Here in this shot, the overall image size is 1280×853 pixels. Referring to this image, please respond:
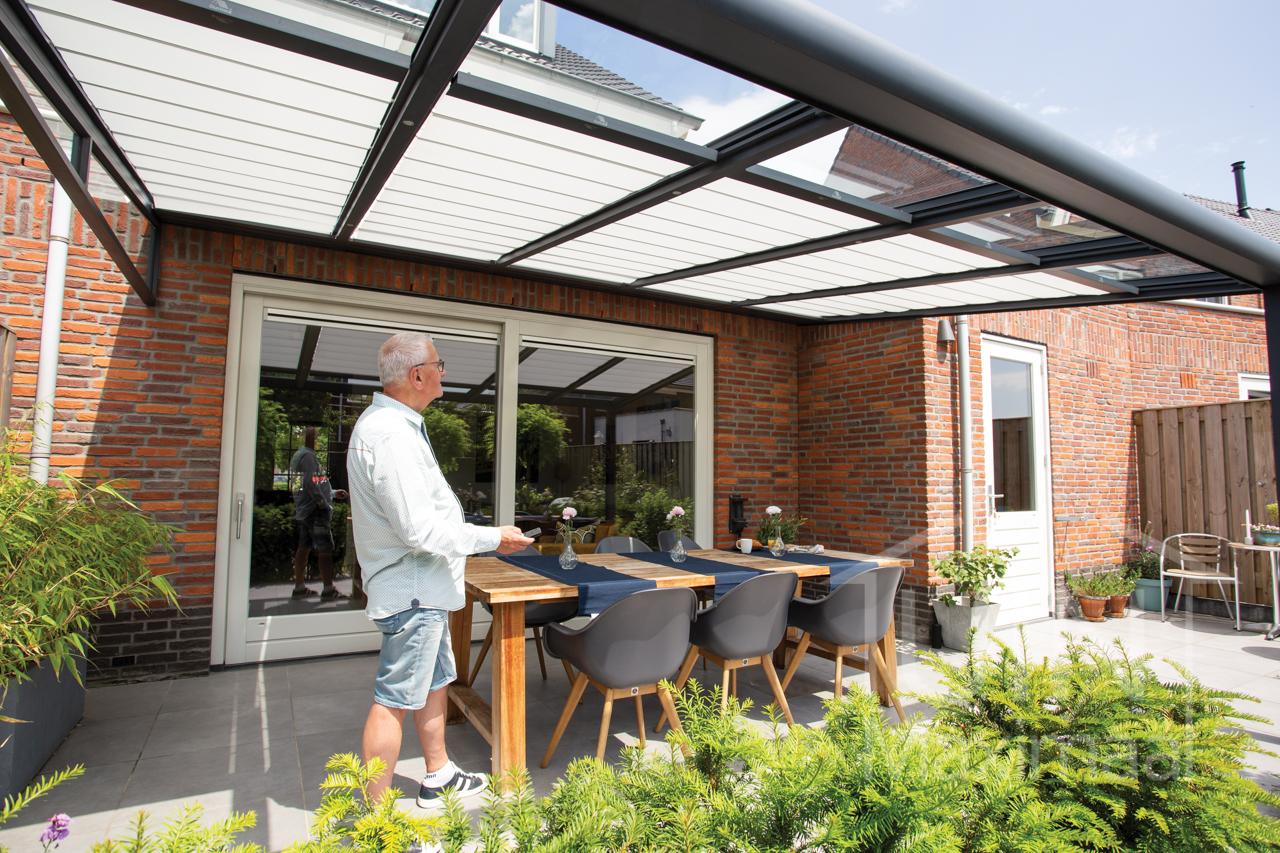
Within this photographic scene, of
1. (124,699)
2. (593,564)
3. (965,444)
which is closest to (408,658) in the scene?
(593,564)

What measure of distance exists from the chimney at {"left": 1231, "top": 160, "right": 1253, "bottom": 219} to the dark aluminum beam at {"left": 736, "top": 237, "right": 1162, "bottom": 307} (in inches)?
386

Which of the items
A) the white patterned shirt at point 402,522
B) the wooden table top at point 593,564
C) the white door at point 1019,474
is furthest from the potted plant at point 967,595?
the white patterned shirt at point 402,522

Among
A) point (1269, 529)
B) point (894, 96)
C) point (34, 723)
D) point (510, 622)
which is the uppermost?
point (894, 96)

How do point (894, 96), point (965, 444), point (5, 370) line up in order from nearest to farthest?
1. point (894, 96)
2. point (5, 370)
3. point (965, 444)

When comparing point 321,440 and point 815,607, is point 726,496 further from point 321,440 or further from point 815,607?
point 321,440

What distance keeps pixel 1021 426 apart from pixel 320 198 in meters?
6.22

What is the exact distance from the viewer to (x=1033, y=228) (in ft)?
10.4

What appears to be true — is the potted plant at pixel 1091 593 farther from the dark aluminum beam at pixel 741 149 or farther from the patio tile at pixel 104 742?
the patio tile at pixel 104 742

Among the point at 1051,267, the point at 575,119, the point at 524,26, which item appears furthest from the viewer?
the point at 1051,267

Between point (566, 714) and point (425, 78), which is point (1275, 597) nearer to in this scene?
point (566, 714)

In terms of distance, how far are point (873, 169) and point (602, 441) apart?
3.73 m

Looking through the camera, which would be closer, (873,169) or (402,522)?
(402,522)

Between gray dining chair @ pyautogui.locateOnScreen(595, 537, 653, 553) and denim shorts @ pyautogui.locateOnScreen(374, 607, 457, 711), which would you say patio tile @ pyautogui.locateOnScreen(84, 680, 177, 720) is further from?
gray dining chair @ pyautogui.locateOnScreen(595, 537, 653, 553)

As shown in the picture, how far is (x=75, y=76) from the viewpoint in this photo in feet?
8.27
